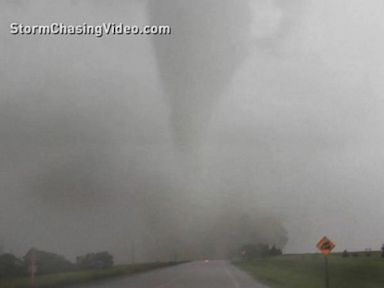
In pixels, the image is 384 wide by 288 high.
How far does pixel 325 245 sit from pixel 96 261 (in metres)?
62.5

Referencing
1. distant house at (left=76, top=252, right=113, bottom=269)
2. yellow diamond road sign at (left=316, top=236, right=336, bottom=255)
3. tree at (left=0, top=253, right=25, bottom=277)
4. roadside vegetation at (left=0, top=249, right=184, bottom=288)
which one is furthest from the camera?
distant house at (left=76, top=252, right=113, bottom=269)

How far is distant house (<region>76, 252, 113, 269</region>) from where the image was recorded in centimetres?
8523

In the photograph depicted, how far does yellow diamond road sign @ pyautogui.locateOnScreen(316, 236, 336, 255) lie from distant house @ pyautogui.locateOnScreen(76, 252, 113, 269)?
187 ft

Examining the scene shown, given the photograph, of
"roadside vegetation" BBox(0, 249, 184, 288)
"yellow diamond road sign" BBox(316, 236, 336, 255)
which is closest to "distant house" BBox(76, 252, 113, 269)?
"roadside vegetation" BBox(0, 249, 184, 288)

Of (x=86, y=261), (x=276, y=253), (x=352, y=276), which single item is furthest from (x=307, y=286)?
(x=276, y=253)

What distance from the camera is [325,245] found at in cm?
2989

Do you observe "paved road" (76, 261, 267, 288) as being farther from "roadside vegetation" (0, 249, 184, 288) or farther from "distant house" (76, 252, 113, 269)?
"distant house" (76, 252, 113, 269)

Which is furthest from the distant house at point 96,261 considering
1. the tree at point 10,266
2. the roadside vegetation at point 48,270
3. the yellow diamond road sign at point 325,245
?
the yellow diamond road sign at point 325,245

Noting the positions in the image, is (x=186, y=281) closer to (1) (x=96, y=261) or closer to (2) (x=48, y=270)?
(2) (x=48, y=270)

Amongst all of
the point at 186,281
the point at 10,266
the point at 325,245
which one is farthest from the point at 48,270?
the point at 325,245

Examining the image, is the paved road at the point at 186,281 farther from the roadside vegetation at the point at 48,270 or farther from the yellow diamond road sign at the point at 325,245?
the yellow diamond road sign at the point at 325,245

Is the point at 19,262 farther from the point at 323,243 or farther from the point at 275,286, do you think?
the point at 323,243

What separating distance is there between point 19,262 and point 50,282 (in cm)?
1541

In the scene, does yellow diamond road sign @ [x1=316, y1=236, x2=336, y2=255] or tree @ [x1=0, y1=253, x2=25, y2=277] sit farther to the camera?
tree @ [x1=0, y1=253, x2=25, y2=277]
